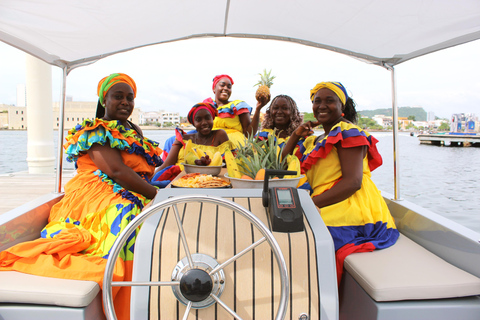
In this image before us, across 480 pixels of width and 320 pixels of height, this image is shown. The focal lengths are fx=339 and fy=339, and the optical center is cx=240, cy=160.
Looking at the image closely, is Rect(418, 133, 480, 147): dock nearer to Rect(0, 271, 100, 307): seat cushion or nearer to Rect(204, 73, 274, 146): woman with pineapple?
Rect(204, 73, 274, 146): woman with pineapple

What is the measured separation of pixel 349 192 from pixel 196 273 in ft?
4.06

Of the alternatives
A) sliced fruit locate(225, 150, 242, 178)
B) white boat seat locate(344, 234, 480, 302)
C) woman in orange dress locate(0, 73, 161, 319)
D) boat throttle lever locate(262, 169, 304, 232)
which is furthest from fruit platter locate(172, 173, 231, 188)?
white boat seat locate(344, 234, 480, 302)

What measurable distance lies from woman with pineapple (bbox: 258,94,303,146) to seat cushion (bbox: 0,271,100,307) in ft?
7.80

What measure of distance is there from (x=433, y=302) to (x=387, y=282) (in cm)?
21

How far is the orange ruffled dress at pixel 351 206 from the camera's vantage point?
1833 millimetres

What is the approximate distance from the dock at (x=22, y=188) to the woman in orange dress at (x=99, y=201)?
2.38 meters

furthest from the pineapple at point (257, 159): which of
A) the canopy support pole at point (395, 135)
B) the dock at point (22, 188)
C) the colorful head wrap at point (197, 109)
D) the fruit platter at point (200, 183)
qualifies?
the dock at point (22, 188)

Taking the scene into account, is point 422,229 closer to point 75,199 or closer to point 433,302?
point 433,302

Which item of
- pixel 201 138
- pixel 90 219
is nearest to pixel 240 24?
pixel 201 138

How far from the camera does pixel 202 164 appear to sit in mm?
2289

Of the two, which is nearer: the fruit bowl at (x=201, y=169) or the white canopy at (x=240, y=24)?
the white canopy at (x=240, y=24)

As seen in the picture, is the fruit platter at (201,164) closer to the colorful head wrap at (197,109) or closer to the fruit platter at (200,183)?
the fruit platter at (200,183)

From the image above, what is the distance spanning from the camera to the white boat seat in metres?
1.40

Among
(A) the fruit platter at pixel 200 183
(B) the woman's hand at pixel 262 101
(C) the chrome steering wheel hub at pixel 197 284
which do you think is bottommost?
(C) the chrome steering wheel hub at pixel 197 284
